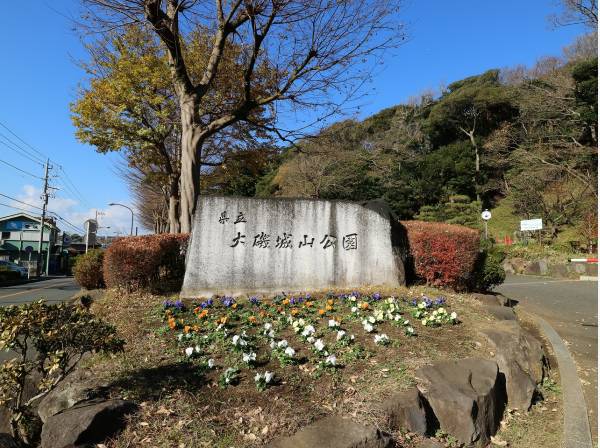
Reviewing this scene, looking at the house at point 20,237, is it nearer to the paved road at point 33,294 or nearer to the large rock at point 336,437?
the paved road at point 33,294

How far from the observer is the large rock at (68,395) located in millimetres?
3660

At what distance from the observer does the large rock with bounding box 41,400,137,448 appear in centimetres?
298

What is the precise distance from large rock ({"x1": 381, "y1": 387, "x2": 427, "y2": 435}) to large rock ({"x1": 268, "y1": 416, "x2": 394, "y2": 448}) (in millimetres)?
364

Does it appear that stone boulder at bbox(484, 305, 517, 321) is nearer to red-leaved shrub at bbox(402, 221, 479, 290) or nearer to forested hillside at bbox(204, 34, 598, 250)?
red-leaved shrub at bbox(402, 221, 479, 290)

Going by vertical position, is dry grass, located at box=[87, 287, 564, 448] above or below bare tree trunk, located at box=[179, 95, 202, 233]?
below

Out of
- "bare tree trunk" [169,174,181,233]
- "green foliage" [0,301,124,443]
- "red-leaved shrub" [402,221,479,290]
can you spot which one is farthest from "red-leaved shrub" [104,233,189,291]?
"bare tree trunk" [169,174,181,233]

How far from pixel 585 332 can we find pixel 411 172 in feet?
94.9

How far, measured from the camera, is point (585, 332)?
8008 mm

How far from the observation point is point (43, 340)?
3.41 meters

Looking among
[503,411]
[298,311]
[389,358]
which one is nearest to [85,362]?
[298,311]

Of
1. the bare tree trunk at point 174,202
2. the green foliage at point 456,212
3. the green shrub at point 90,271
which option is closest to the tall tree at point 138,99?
the bare tree trunk at point 174,202

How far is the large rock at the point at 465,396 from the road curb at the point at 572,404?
0.61m

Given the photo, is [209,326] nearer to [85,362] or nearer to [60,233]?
[85,362]

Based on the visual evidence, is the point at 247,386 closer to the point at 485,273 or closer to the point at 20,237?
the point at 485,273
